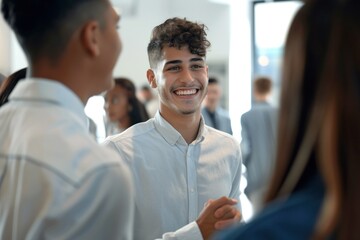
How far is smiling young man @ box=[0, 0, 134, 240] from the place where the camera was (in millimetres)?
1123

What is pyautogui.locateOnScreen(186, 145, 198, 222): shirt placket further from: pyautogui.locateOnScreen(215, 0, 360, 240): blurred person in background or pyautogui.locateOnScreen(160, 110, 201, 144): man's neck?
pyautogui.locateOnScreen(215, 0, 360, 240): blurred person in background

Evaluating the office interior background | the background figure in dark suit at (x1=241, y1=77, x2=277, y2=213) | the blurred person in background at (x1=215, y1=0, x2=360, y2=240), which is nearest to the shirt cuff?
the blurred person in background at (x1=215, y1=0, x2=360, y2=240)

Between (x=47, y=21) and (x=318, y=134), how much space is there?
693 mm

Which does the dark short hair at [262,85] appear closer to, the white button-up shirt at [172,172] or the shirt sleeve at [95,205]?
the white button-up shirt at [172,172]

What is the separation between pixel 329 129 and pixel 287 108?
92mm

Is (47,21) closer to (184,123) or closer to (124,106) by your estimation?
(184,123)

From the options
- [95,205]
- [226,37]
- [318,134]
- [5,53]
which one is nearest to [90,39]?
[95,205]

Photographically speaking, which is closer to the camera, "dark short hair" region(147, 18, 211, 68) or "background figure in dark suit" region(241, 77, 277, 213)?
"dark short hair" region(147, 18, 211, 68)

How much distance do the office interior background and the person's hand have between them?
219 inches

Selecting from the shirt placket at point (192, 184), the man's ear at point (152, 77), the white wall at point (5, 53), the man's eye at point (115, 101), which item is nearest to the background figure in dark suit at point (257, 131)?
the man's eye at point (115, 101)

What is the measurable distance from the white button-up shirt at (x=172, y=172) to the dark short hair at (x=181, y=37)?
0.87 ft

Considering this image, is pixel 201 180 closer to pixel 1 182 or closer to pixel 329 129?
pixel 1 182

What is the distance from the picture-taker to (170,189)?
6.78ft

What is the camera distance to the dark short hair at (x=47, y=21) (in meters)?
1.26
